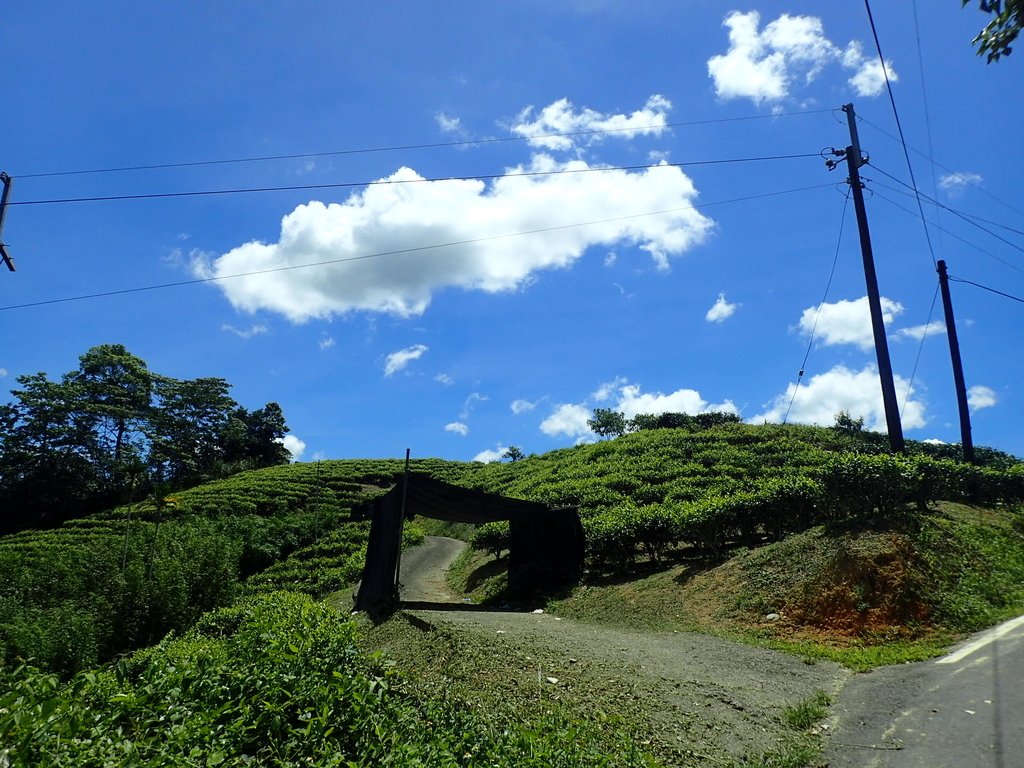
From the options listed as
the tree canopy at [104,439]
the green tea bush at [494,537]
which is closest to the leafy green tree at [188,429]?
the tree canopy at [104,439]

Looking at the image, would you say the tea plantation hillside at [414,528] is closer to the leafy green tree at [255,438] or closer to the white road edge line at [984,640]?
the white road edge line at [984,640]

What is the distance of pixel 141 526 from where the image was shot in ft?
103

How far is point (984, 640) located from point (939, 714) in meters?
2.82

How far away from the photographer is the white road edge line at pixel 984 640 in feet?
23.6

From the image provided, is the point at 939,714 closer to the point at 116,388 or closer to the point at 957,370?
the point at 957,370

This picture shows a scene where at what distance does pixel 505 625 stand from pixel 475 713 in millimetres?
5060

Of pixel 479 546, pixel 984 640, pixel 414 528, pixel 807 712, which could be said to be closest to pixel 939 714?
pixel 807 712

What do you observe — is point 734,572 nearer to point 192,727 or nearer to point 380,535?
point 380,535

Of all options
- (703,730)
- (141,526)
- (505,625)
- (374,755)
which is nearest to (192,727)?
(374,755)

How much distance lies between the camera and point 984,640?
7.61 m

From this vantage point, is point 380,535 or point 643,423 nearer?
point 380,535

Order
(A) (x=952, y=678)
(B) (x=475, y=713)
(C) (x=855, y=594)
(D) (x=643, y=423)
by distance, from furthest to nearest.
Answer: (D) (x=643, y=423)
(C) (x=855, y=594)
(A) (x=952, y=678)
(B) (x=475, y=713)

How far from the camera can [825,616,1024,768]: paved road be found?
489 cm

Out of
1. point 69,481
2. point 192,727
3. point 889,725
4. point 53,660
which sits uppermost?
point 69,481
